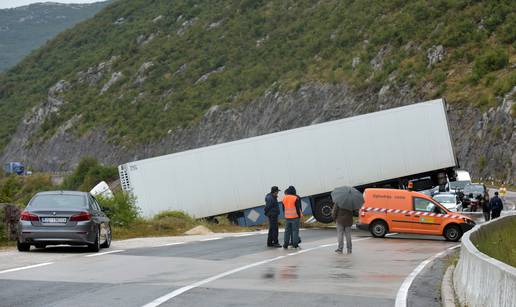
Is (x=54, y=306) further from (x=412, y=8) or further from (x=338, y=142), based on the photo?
(x=412, y=8)

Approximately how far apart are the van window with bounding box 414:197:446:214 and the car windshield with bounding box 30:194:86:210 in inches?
494

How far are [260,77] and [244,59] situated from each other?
9.35 m

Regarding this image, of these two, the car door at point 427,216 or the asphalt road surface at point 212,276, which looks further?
the car door at point 427,216

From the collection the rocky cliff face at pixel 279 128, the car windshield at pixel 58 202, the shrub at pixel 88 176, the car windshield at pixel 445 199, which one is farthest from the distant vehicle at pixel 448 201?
the shrub at pixel 88 176

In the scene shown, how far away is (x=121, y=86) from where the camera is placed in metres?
112

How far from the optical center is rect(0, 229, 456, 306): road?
12.0 m

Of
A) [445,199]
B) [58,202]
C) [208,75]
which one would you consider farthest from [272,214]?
[208,75]

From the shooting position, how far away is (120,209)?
31.5 m

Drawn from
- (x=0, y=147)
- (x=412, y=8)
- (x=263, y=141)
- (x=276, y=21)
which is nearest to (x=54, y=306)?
(x=263, y=141)

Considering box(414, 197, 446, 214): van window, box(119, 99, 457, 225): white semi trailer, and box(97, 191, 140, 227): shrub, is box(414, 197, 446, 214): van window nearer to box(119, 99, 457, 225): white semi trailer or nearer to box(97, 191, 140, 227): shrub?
box(119, 99, 457, 225): white semi trailer

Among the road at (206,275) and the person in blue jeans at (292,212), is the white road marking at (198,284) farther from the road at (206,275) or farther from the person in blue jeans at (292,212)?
the person in blue jeans at (292,212)

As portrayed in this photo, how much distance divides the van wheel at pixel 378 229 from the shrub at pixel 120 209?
802cm

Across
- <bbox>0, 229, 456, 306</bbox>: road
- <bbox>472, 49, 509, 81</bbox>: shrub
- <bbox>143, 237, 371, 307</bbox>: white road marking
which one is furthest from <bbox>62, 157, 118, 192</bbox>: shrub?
<bbox>143, 237, 371, 307</bbox>: white road marking

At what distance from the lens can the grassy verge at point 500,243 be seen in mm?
15953
